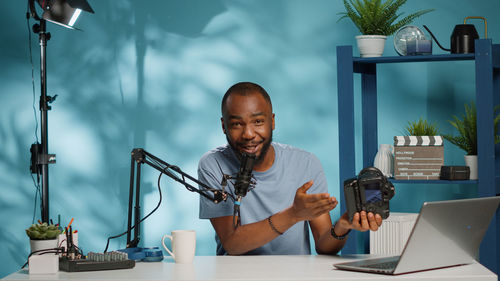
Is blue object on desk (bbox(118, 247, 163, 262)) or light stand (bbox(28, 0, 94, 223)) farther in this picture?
light stand (bbox(28, 0, 94, 223))

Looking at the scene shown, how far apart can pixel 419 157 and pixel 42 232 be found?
2.09 m

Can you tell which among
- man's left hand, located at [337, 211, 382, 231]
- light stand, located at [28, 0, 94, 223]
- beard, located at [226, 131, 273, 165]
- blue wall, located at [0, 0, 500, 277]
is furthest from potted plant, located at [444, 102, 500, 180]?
light stand, located at [28, 0, 94, 223]

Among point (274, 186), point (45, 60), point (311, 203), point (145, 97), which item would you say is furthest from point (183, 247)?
point (145, 97)

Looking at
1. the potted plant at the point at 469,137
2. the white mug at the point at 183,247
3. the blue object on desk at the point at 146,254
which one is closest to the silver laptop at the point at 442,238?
the white mug at the point at 183,247

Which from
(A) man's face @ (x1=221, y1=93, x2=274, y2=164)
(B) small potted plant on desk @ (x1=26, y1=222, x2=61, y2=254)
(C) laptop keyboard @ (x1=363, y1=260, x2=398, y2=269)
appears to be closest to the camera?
(C) laptop keyboard @ (x1=363, y1=260, x2=398, y2=269)

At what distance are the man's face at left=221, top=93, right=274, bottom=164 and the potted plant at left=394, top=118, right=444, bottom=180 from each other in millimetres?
1236

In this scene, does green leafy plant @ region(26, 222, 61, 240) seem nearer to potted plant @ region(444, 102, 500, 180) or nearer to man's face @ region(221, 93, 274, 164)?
man's face @ region(221, 93, 274, 164)

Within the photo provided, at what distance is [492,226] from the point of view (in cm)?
321

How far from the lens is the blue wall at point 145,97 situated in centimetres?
400

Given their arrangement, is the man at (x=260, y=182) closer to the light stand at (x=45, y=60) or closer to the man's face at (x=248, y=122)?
the man's face at (x=248, y=122)

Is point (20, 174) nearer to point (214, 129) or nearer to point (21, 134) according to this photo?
point (21, 134)

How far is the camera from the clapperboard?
3436mm

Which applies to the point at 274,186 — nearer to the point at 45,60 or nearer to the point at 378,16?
the point at 378,16

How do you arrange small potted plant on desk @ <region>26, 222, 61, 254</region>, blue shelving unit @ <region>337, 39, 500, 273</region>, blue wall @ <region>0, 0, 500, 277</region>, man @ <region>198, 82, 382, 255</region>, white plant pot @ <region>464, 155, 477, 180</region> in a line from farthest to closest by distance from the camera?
1. blue wall @ <region>0, 0, 500, 277</region>
2. white plant pot @ <region>464, 155, 477, 180</region>
3. blue shelving unit @ <region>337, 39, 500, 273</region>
4. man @ <region>198, 82, 382, 255</region>
5. small potted plant on desk @ <region>26, 222, 61, 254</region>
